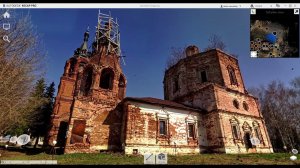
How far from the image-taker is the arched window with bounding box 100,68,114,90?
1469 centimetres

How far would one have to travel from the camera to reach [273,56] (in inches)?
150

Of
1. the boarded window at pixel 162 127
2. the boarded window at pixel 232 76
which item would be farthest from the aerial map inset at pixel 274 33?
the boarded window at pixel 232 76

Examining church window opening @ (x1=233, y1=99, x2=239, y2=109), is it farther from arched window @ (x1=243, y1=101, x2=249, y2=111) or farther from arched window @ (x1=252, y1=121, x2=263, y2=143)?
arched window @ (x1=252, y1=121, x2=263, y2=143)

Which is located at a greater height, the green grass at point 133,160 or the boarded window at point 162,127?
the boarded window at point 162,127

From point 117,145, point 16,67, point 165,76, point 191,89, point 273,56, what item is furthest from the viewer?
point 165,76

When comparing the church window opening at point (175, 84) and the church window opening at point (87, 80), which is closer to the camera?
the church window opening at point (87, 80)

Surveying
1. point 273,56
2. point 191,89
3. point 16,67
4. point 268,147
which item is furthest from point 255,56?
point 268,147

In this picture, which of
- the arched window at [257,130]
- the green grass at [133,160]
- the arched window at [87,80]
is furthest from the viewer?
the arched window at [257,130]

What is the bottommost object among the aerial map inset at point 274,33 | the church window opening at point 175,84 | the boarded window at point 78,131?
the boarded window at point 78,131

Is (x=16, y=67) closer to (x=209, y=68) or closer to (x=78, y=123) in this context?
(x=78, y=123)

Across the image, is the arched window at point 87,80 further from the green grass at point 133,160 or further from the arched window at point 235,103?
the arched window at point 235,103

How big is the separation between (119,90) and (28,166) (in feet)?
43.6

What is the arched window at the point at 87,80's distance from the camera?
1469cm

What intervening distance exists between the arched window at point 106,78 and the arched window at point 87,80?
868mm
